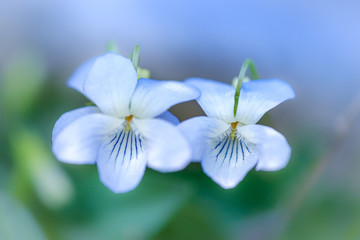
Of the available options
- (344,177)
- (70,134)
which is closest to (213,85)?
(70,134)

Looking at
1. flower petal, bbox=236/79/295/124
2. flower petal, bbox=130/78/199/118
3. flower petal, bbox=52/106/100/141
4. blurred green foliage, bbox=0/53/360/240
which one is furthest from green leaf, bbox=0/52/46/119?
flower petal, bbox=236/79/295/124

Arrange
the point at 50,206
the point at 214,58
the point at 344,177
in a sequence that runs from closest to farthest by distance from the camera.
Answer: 1. the point at 50,206
2. the point at 344,177
3. the point at 214,58

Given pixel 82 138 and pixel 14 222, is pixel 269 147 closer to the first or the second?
pixel 82 138

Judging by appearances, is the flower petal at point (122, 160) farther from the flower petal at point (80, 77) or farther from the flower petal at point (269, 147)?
the flower petal at point (269, 147)

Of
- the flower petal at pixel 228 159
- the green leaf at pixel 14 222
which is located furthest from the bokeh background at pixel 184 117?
the flower petal at pixel 228 159

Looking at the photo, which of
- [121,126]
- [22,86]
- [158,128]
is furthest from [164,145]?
[22,86]

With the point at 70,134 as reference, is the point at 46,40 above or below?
below

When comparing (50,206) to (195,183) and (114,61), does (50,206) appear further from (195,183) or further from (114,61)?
(114,61)

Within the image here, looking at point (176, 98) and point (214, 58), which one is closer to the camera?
point (176, 98)
